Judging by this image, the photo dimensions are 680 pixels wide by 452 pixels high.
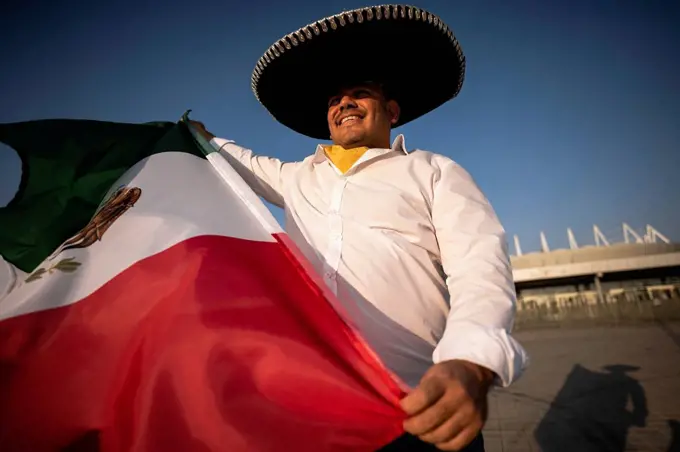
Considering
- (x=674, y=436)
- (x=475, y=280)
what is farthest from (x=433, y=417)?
(x=674, y=436)

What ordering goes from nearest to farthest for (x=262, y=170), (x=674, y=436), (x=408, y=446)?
(x=408, y=446) → (x=262, y=170) → (x=674, y=436)

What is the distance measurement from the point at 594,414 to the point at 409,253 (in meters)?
4.34

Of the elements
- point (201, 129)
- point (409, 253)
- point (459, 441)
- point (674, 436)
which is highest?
point (201, 129)

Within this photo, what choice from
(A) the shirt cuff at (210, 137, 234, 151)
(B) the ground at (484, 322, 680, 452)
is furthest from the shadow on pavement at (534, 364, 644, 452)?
(A) the shirt cuff at (210, 137, 234, 151)

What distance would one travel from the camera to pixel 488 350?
76 centimetres

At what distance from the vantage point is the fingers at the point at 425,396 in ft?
2.26

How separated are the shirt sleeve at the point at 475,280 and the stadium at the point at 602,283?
12938 mm

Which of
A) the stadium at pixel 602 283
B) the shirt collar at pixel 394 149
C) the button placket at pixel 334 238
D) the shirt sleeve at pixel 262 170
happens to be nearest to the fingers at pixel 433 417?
the button placket at pixel 334 238

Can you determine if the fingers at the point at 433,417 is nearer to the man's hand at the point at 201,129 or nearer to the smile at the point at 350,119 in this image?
the smile at the point at 350,119

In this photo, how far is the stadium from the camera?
1209 cm

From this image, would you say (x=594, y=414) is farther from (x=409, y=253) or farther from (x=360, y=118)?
(x=360, y=118)

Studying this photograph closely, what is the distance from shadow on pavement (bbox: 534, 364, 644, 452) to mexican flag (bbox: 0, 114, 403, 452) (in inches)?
139

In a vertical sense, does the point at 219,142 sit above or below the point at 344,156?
above

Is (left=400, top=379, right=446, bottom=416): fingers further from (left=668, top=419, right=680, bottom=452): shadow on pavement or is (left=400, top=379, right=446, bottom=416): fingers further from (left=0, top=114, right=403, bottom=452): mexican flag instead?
(left=668, top=419, right=680, bottom=452): shadow on pavement
